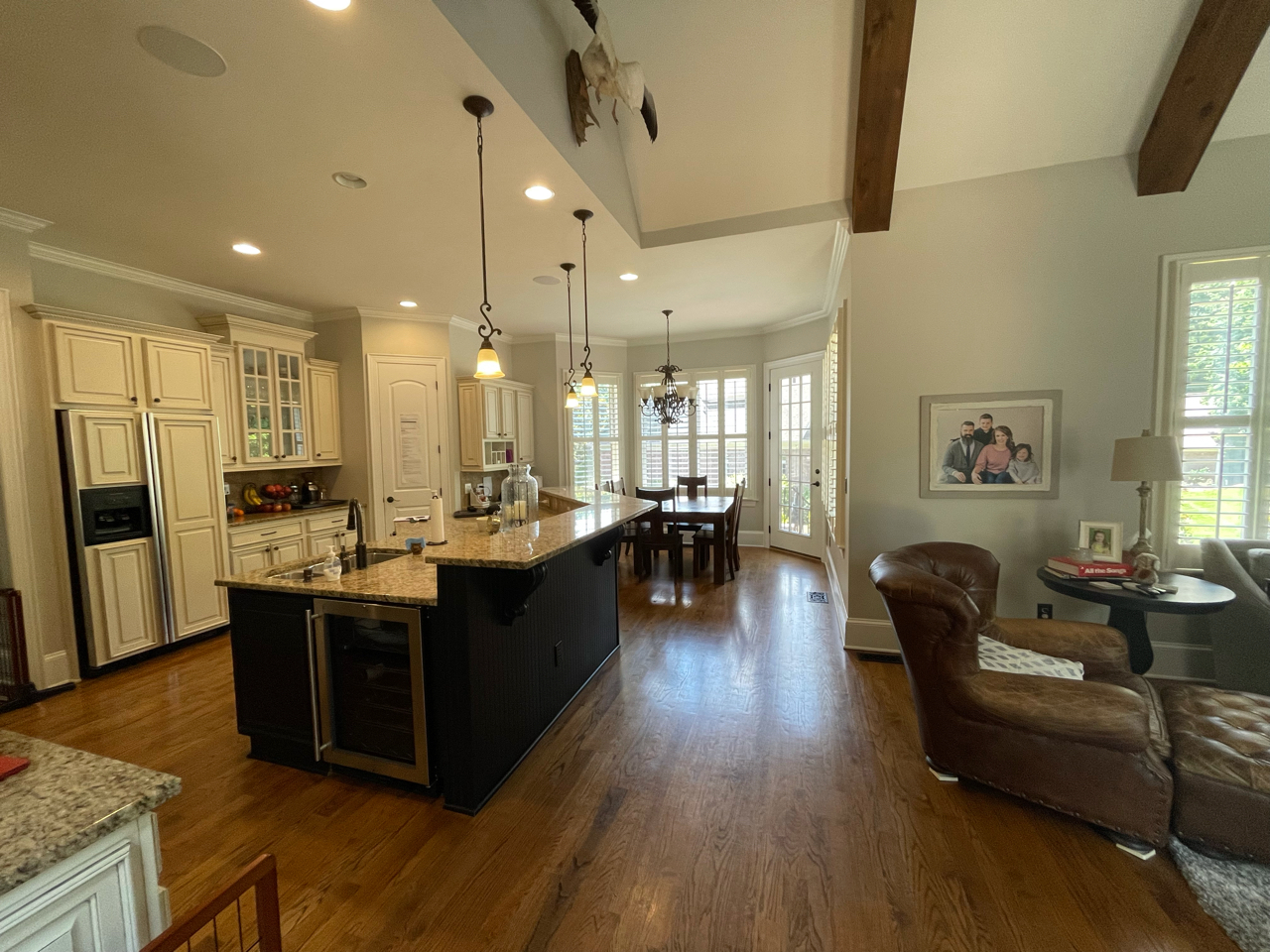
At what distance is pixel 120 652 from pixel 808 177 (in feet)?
17.4

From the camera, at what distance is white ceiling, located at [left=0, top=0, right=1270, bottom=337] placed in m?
1.74

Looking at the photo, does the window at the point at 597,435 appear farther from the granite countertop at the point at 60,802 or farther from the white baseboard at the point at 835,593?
the granite countertop at the point at 60,802

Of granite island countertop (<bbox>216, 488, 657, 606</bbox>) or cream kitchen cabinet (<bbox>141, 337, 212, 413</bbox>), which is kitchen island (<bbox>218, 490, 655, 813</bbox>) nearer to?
granite island countertop (<bbox>216, 488, 657, 606</bbox>)

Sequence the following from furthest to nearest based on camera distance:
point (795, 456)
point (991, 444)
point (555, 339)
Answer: point (555, 339) < point (795, 456) < point (991, 444)

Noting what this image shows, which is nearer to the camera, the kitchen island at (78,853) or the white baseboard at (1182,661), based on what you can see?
the kitchen island at (78,853)

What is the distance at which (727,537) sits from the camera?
5043 millimetres

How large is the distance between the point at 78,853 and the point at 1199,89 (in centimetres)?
457

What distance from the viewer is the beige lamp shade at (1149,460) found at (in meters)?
2.46

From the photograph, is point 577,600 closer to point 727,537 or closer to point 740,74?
point 727,537

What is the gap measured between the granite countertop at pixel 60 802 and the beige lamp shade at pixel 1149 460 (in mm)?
3749

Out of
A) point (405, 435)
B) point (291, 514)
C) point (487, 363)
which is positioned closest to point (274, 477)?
point (291, 514)

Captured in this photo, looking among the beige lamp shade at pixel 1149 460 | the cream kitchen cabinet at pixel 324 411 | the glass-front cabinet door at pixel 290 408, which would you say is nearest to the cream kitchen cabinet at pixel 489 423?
the cream kitchen cabinet at pixel 324 411

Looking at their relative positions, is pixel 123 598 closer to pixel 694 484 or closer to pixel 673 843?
pixel 673 843

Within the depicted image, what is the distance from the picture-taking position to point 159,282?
372cm
